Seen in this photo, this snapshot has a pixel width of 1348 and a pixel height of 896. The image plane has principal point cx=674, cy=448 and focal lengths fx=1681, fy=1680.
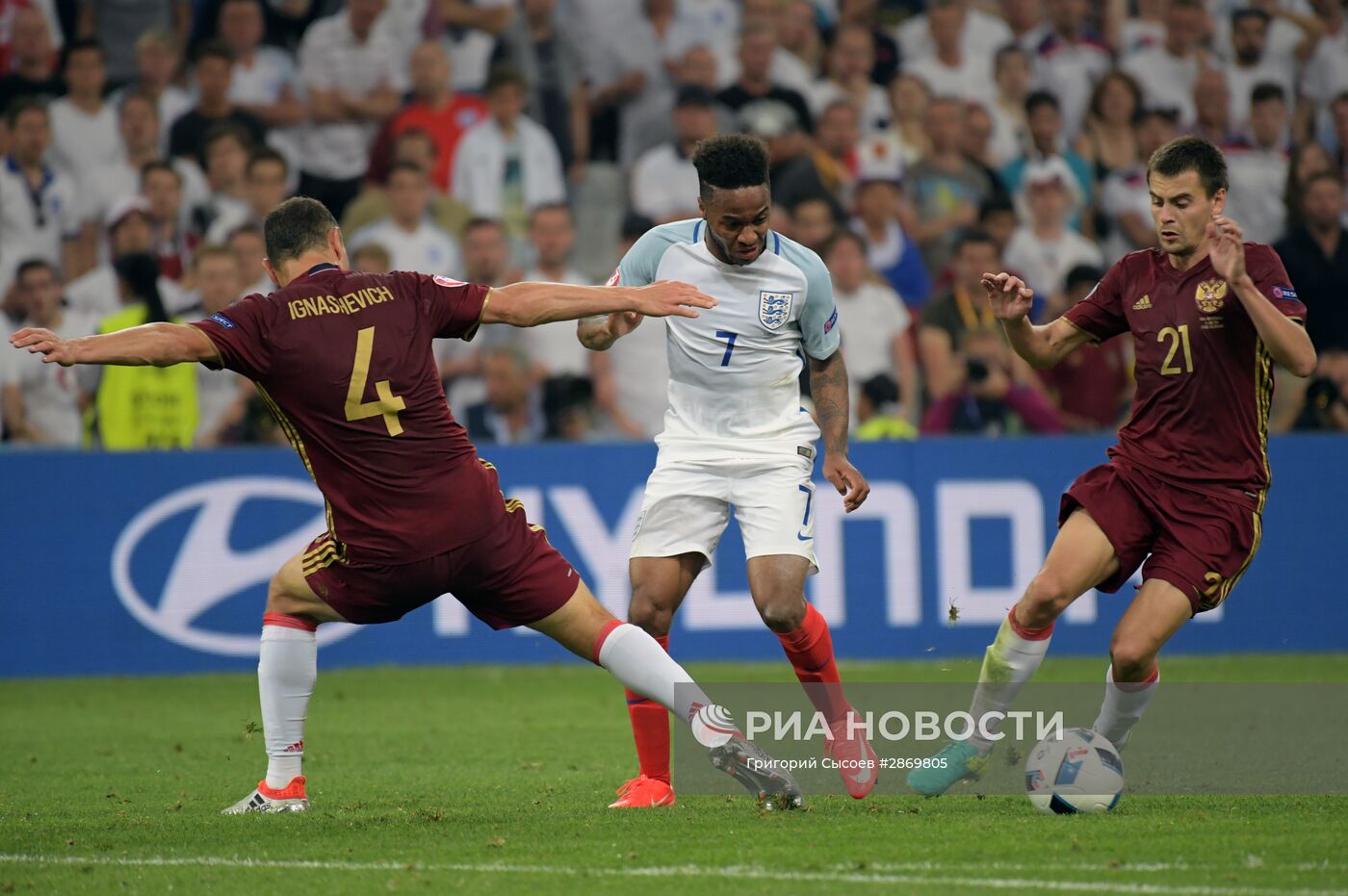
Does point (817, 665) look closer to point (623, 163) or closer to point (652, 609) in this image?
point (652, 609)

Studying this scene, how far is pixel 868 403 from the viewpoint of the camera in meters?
14.0

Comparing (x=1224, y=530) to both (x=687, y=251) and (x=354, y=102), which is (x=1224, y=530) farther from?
(x=354, y=102)

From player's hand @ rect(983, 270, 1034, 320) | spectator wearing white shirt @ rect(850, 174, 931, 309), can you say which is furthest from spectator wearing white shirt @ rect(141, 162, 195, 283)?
player's hand @ rect(983, 270, 1034, 320)

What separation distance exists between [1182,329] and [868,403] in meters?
7.36

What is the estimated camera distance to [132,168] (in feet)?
48.0

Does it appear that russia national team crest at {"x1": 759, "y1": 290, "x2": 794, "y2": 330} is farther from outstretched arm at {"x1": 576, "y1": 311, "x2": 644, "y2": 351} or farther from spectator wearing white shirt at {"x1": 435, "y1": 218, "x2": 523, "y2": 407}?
spectator wearing white shirt at {"x1": 435, "y1": 218, "x2": 523, "y2": 407}

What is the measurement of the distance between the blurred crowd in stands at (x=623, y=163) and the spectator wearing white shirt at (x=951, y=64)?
0.03m

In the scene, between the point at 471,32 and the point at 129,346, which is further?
the point at 471,32

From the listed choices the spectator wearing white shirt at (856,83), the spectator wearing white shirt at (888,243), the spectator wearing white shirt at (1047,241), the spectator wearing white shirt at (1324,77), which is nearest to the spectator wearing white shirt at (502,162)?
the spectator wearing white shirt at (888,243)

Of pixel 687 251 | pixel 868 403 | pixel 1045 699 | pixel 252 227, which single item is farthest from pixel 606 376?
pixel 687 251

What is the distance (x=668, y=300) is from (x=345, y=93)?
9981 mm

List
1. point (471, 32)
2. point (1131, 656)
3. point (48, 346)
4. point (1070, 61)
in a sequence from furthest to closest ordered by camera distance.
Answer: point (1070, 61)
point (471, 32)
point (1131, 656)
point (48, 346)

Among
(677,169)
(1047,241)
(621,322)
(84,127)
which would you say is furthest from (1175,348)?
(84,127)

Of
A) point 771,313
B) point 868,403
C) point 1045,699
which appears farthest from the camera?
point 868,403
